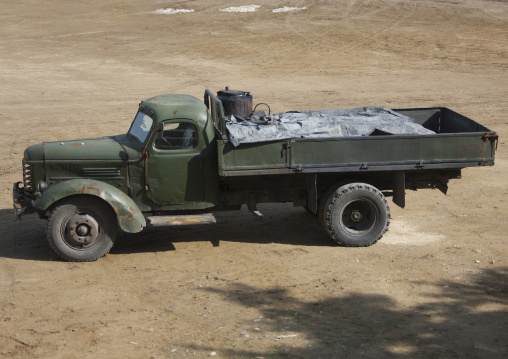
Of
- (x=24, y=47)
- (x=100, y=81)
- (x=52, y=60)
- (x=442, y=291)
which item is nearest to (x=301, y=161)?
(x=442, y=291)

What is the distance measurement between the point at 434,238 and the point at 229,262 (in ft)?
9.76

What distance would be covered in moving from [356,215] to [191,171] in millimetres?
2287

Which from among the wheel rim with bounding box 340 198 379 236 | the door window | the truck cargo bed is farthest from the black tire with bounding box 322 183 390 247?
the door window

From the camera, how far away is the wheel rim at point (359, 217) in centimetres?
945

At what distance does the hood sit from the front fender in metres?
0.36

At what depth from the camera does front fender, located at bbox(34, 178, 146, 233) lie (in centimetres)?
863

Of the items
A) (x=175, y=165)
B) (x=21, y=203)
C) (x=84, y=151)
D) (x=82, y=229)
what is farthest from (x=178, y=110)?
(x=21, y=203)

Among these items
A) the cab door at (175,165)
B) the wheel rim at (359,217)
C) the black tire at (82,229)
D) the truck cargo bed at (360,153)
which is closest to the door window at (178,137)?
the cab door at (175,165)

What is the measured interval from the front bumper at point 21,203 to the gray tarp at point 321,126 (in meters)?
2.71

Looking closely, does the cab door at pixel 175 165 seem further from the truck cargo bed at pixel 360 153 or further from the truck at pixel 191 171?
the truck cargo bed at pixel 360 153

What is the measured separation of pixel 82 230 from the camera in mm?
8797

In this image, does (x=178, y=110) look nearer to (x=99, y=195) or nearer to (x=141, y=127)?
(x=141, y=127)

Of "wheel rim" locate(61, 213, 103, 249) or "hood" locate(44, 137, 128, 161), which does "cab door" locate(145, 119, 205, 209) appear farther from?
"wheel rim" locate(61, 213, 103, 249)

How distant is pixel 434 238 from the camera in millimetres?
9898
